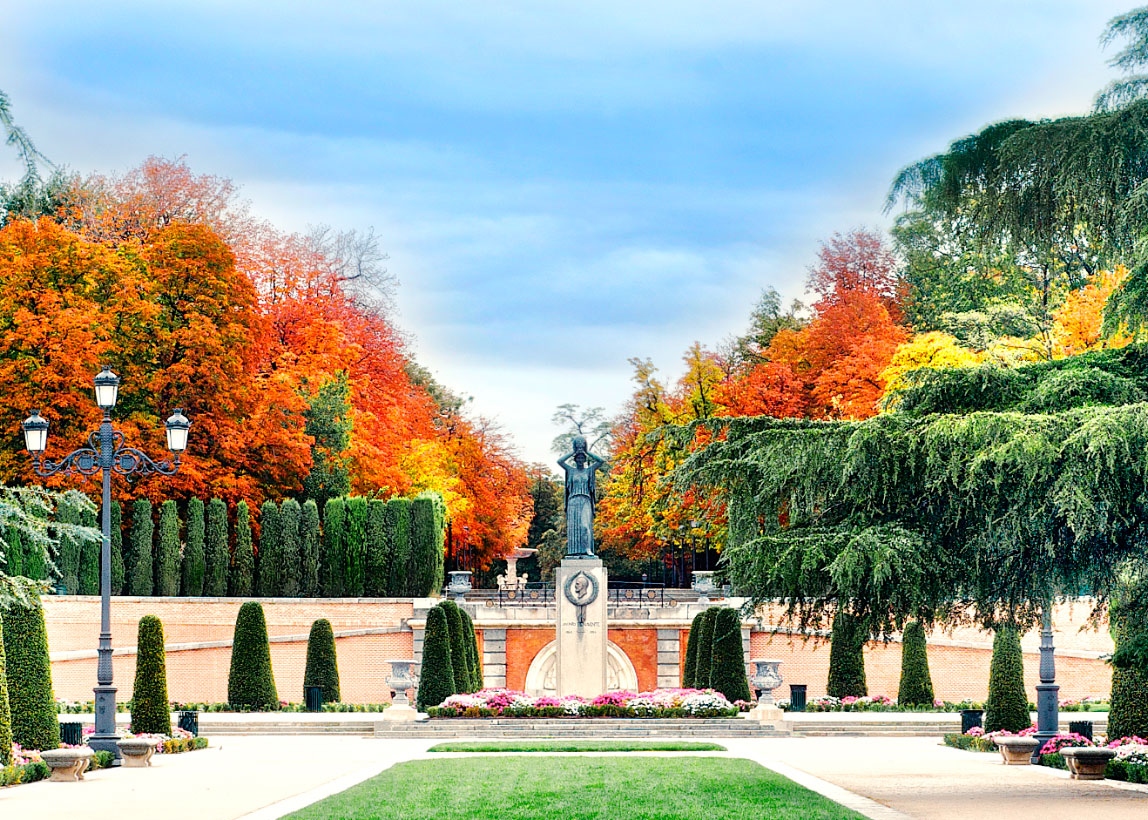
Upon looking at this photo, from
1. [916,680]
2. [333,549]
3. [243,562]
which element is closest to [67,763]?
[916,680]

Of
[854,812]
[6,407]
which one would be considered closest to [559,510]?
[6,407]

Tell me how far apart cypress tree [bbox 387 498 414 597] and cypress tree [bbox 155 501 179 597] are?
20.1 feet

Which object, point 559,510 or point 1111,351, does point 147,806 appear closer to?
point 1111,351

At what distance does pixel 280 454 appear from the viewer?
4591 centimetres

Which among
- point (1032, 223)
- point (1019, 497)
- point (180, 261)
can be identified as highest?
point (180, 261)

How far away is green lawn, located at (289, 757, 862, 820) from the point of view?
46.4 ft

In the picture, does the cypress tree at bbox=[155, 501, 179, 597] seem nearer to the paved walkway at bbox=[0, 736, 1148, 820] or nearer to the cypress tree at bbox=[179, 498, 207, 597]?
the cypress tree at bbox=[179, 498, 207, 597]

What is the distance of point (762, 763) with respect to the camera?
21.2m

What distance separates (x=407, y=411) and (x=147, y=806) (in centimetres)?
4326

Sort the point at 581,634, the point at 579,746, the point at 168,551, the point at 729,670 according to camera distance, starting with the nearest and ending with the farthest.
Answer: the point at 579,746 → the point at 581,634 → the point at 729,670 → the point at 168,551

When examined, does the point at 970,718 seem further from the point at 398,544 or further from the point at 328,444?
the point at 328,444

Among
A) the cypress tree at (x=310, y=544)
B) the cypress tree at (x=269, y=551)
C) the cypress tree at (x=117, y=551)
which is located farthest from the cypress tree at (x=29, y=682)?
the cypress tree at (x=310, y=544)

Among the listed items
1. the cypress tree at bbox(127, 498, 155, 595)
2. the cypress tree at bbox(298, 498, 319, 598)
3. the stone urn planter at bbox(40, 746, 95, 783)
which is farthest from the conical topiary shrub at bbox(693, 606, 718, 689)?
the stone urn planter at bbox(40, 746, 95, 783)

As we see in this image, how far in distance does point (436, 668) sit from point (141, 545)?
13.1 meters
